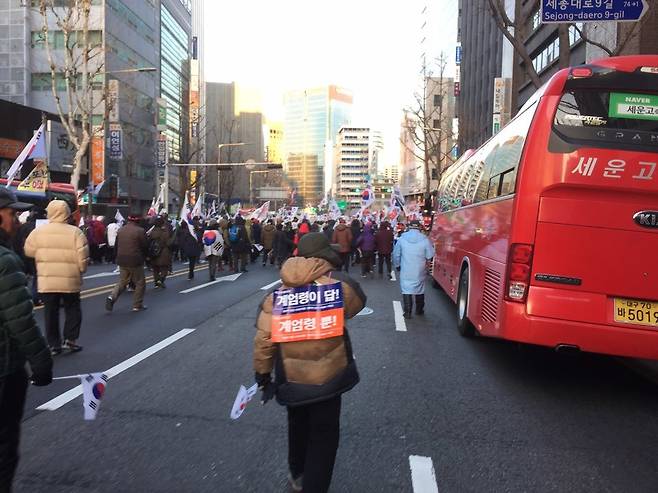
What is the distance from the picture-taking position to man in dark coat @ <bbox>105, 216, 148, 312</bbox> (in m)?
9.80

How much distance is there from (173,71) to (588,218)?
220 feet

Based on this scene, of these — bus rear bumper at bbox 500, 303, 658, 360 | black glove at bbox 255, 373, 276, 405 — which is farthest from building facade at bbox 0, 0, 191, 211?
black glove at bbox 255, 373, 276, 405

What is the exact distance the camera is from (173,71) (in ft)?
216

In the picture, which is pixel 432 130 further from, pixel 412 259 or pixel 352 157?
pixel 352 157

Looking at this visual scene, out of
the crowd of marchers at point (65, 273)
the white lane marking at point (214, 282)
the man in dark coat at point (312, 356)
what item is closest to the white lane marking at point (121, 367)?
the crowd of marchers at point (65, 273)

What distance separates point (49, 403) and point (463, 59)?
62.2 m

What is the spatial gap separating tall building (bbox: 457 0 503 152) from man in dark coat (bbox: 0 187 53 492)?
41.5m

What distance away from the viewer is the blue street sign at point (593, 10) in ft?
28.9

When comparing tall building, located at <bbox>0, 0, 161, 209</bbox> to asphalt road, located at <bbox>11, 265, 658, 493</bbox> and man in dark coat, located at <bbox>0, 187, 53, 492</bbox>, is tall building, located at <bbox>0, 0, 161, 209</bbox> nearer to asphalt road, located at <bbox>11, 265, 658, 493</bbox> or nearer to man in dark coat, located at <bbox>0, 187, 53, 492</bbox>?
asphalt road, located at <bbox>11, 265, 658, 493</bbox>

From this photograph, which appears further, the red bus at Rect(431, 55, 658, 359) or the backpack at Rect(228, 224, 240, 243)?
the backpack at Rect(228, 224, 240, 243)

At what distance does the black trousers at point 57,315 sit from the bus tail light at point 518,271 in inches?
200

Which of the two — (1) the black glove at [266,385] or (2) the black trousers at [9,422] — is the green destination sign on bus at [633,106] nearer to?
(1) the black glove at [266,385]

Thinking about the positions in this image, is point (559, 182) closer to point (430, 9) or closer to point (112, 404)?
point (112, 404)

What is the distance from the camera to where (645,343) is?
519 cm
